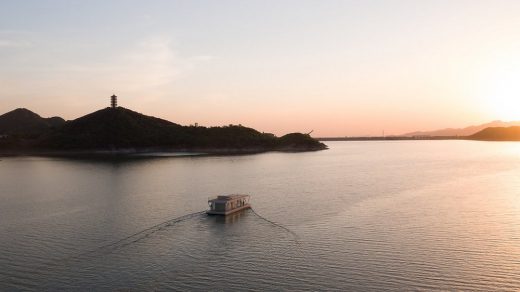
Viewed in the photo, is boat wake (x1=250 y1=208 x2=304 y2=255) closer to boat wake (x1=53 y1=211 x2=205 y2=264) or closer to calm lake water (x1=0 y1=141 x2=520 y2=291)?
calm lake water (x1=0 y1=141 x2=520 y2=291)

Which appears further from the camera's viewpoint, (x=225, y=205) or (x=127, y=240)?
(x=225, y=205)

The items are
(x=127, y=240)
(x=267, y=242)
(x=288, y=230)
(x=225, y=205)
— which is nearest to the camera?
(x=267, y=242)

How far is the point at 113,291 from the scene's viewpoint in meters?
26.2

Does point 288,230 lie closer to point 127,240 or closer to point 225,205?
point 225,205

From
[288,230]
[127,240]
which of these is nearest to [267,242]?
→ [288,230]

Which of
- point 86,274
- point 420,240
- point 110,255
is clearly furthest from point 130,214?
point 420,240

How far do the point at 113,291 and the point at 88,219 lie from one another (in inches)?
989

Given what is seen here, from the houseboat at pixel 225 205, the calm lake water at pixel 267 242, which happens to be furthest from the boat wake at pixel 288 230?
the houseboat at pixel 225 205

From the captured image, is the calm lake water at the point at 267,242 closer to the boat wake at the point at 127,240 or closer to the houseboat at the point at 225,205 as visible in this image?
the boat wake at the point at 127,240

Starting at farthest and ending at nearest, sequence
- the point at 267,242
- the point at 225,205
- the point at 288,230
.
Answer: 1. the point at 225,205
2. the point at 288,230
3. the point at 267,242

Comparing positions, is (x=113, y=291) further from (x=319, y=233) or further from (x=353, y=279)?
(x=319, y=233)

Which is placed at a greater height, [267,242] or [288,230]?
[288,230]

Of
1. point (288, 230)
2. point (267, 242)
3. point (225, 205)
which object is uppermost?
point (225, 205)

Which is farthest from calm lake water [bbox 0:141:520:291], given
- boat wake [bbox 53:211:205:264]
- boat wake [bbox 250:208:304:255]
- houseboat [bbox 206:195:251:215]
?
houseboat [bbox 206:195:251:215]
